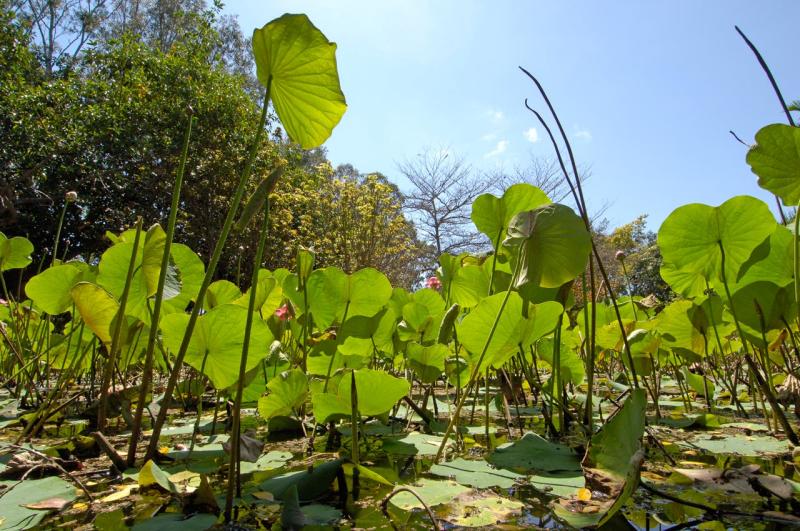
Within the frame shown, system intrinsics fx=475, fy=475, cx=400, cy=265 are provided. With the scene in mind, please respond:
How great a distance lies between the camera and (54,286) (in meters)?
0.91

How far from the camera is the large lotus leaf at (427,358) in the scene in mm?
845

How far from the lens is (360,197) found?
7.93 m

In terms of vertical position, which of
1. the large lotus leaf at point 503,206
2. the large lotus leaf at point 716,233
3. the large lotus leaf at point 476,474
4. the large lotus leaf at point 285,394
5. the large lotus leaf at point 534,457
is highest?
the large lotus leaf at point 503,206

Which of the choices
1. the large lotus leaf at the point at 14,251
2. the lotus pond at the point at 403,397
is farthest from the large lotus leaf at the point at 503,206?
the large lotus leaf at the point at 14,251

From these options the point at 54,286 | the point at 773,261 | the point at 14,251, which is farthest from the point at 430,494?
the point at 14,251

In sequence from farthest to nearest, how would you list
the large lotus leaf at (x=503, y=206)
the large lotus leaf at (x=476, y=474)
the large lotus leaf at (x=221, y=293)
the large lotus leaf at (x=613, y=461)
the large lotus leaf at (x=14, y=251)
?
the large lotus leaf at (x=14, y=251), the large lotus leaf at (x=221, y=293), the large lotus leaf at (x=503, y=206), the large lotus leaf at (x=476, y=474), the large lotus leaf at (x=613, y=461)

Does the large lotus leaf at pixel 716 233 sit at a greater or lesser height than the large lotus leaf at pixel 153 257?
greater

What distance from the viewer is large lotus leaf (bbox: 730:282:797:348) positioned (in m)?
0.68

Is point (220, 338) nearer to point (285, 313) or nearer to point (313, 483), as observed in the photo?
point (313, 483)

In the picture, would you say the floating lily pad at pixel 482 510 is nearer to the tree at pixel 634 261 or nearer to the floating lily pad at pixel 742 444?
the floating lily pad at pixel 742 444

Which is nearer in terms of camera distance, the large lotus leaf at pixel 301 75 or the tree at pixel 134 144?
the large lotus leaf at pixel 301 75

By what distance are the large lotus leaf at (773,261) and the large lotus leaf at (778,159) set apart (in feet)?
0.24

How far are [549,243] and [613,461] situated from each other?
0.24 meters

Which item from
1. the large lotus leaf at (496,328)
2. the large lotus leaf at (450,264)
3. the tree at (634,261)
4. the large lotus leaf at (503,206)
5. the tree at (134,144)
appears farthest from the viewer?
the tree at (634,261)
